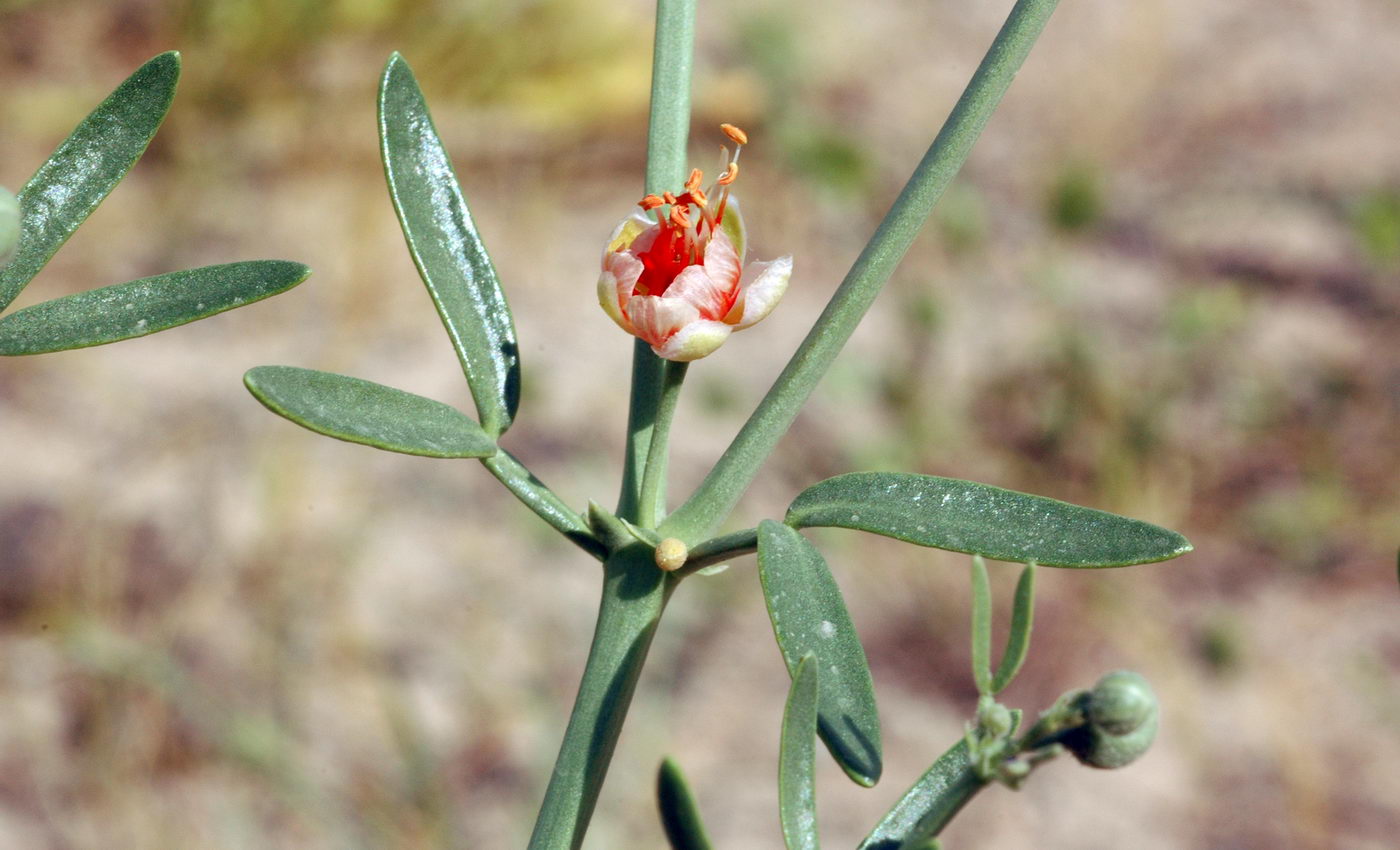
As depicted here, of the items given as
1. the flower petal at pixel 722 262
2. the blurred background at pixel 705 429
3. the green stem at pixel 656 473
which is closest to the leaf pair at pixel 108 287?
the green stem at pixel 656 473

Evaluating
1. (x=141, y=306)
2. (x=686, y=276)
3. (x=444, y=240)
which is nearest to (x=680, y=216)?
(x=686, y=276)

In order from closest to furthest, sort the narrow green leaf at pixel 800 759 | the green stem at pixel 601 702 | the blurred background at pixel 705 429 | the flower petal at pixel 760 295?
the narrow green leaf at pixel 800 759
the green stem at pixel 601 702
the flower petal at pixel 760 295
the blurred background at pixel 705 429

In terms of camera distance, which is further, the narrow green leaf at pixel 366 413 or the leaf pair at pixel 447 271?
the leaf pair at pixel 447 271

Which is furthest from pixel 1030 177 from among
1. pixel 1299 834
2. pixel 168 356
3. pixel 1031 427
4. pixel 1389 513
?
pixel 168 356

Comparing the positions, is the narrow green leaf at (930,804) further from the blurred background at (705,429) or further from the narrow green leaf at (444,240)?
the blurred background at (705,429)

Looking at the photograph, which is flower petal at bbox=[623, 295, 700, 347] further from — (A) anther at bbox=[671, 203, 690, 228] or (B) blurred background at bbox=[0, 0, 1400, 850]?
(B) blurred background at bbox=[0, 0, 1400, 850]

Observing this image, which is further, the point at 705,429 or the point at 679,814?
the point at 705,429

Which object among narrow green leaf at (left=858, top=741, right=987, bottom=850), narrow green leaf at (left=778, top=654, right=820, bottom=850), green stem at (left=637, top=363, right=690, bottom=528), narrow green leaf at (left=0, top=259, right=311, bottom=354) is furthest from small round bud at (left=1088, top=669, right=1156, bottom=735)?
narrow green leaf at (left=0, top=259, right=311, bottom=354)

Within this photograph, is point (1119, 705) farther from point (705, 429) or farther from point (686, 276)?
point (705, 429)
